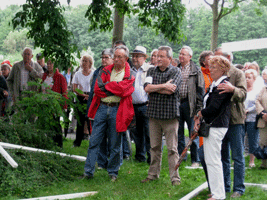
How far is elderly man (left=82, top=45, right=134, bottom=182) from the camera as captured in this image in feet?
20.0

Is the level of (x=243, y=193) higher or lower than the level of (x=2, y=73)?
lower

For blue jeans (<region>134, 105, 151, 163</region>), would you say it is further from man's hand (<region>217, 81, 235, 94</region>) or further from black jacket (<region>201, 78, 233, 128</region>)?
man's hand (<region>217, 81, 235, 94</region>)

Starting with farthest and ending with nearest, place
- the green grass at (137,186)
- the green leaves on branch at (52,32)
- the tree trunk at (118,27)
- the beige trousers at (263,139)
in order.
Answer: the tree trunk at (118,27)
the green leaves on branch at (52,32)
the beige trousers at (263,139)
the green grass at (137,186)

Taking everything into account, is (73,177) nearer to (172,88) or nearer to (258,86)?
(172,88)

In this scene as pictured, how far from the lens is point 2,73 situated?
12.0m

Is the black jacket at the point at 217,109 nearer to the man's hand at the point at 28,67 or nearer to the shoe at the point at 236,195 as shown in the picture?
the shoe at the point at 236,195

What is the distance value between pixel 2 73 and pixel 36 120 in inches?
201

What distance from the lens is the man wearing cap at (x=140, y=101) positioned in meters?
7.56

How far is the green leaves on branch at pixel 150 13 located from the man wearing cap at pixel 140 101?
7.52ft

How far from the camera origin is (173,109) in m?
5.89

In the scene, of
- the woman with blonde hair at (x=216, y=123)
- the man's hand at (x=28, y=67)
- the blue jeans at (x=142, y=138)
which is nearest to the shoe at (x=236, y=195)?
the woman with blonde hair at (x=216, y=123)

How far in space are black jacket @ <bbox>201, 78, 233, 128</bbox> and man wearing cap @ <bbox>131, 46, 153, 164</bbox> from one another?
95.6 inches

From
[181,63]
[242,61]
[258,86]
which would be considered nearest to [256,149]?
[258,86]

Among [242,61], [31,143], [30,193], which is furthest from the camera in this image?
[242,61]
